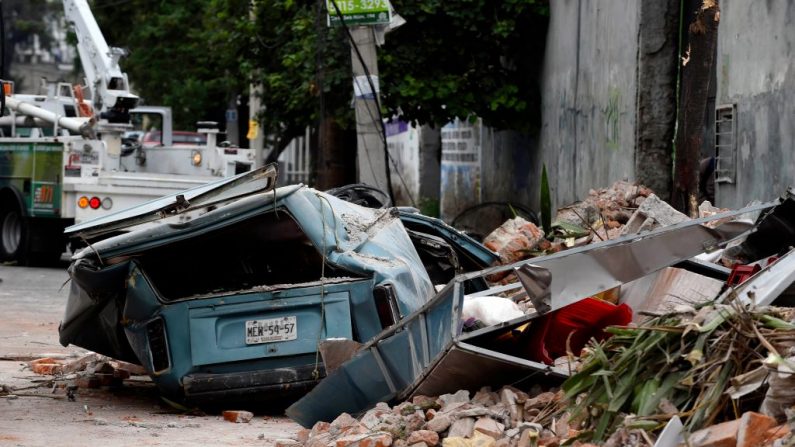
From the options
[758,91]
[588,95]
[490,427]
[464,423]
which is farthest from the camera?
[588,95]

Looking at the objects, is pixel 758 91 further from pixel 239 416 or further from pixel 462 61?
pixel 462 61

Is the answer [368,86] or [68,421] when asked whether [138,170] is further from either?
[68,421]

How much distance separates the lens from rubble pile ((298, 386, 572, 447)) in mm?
5461

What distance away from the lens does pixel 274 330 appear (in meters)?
7.46

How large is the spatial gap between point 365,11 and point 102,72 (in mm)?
7137

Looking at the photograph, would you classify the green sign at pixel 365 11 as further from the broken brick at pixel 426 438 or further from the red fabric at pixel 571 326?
the broken brick at pixel 426 438

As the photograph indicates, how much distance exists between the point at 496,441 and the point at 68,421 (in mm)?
2762

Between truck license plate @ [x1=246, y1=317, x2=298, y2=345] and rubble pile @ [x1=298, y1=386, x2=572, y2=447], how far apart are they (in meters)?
1.30

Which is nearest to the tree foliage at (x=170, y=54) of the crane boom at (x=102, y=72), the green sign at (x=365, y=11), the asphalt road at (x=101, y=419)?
the crane boom at (x=102, y=72)

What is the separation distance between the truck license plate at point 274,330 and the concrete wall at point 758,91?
4.07m

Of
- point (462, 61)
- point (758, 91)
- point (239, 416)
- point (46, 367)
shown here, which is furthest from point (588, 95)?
point (239, 416)

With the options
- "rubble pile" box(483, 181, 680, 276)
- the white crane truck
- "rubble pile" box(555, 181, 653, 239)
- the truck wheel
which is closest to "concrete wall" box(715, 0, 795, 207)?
"rubble pile" box(483, 181, 680, 276)

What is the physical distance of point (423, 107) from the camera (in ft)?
60.9

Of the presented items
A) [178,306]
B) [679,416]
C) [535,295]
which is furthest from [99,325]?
[679,416]
